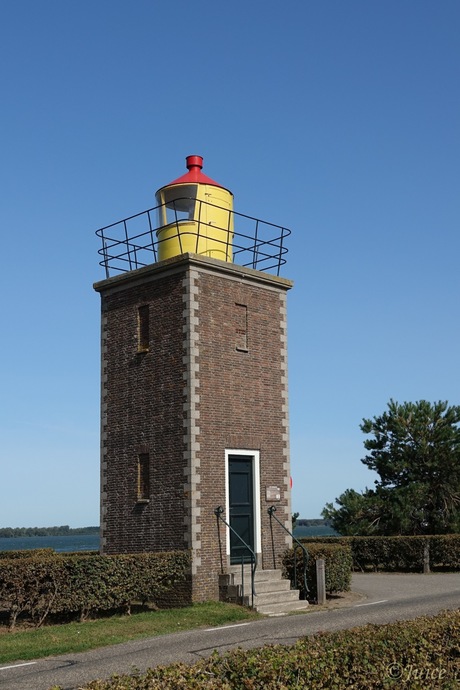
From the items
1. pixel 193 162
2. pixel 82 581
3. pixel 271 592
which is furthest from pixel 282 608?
pixel 193 162

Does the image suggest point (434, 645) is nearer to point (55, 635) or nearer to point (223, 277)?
point (55, 635)

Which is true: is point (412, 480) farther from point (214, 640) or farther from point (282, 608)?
point (214, 640)

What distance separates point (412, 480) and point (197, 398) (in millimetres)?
16042

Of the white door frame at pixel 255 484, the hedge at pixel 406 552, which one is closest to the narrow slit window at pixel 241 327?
the white door frame at pixel 255 484

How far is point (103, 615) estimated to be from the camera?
18.6 metres

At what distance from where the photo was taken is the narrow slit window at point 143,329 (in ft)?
71.4

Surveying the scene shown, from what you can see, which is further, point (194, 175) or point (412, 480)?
point (412, 480)

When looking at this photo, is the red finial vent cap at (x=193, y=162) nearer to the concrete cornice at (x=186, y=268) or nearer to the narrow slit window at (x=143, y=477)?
the concrete cornice at (x=186, y=268)

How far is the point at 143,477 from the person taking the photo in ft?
69.9

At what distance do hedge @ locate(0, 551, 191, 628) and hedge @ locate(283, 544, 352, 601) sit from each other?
323 cm

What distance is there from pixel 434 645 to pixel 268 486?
12.1 m

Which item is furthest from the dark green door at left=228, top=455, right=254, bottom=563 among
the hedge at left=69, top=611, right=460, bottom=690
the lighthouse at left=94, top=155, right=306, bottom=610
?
the hedge at left=69, top=611, right=460, bottom=690

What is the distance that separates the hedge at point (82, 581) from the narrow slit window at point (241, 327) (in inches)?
216

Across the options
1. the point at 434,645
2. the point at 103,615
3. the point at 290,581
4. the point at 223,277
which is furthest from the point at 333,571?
the point at 434,645
